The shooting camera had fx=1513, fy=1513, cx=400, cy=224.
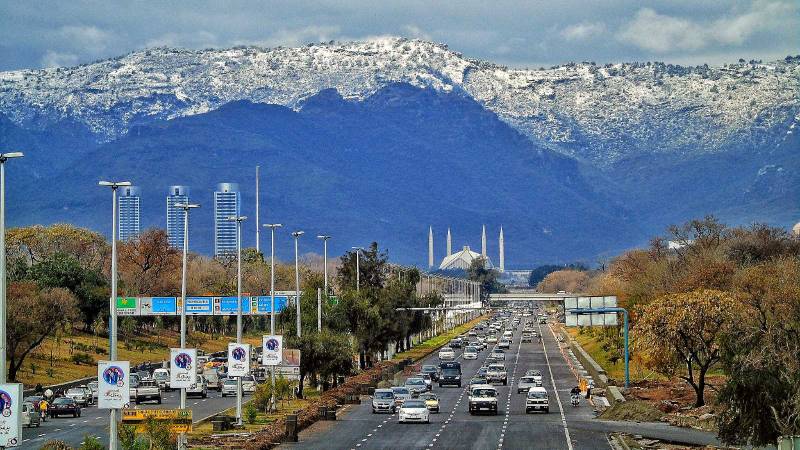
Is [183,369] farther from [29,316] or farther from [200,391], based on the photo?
[29,316]

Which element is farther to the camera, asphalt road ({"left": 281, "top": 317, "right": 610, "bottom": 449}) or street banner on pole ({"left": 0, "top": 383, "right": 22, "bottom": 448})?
asphalt road ({"left": 281, "top": 317, "right": 610, "bottom": 449})

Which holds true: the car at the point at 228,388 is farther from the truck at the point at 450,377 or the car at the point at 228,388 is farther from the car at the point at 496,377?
the car at the point at 496,377

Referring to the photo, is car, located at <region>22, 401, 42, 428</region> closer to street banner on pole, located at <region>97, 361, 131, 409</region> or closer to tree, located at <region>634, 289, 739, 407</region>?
street banner on pole, located at <region>97, 361, 131, 409</region>

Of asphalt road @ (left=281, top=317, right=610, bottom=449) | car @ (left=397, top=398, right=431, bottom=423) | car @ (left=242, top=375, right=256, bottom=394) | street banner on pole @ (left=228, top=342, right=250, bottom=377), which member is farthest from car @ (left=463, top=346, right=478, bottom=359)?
street banner on pole @ (left=228, top=342, right=250, bottom=377)

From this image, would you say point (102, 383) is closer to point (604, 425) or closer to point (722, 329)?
point (604, 425)

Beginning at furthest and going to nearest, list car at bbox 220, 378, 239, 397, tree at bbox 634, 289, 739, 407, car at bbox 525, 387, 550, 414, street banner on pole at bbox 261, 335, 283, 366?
car at bbox 220, 378, 239, 397, tree at bbox 634, 289, 739, 407, car at bbox 525, 387, 550, 414, street banner on pole at bbox 261, 335, 283, 366

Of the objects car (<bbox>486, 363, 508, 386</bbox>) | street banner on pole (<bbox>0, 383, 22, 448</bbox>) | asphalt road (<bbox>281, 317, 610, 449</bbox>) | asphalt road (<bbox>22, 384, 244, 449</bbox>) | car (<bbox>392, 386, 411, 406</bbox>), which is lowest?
asphalt road (<bbox>281, 317, 610, 449</bbox>)

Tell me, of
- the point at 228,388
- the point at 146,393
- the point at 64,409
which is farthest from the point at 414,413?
the point at 228,388

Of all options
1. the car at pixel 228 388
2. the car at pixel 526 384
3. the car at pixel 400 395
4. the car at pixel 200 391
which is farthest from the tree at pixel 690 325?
the car at pixel 200 391
